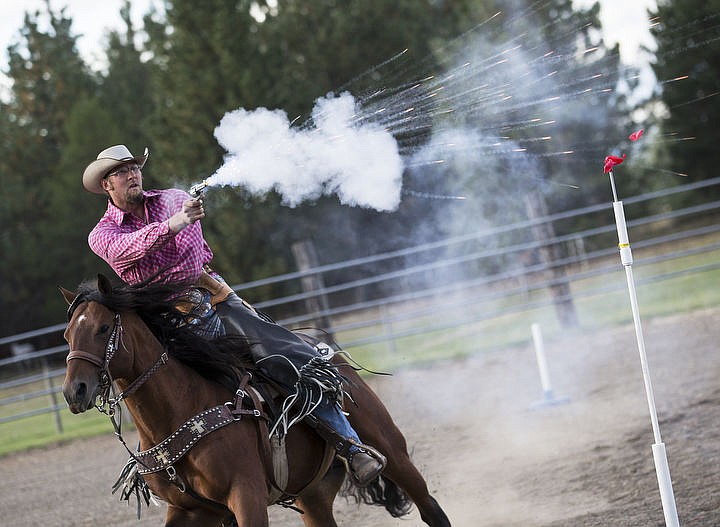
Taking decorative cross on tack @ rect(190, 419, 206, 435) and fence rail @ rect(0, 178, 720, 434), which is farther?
fence rail @ rect(0, 178, 720, 434)

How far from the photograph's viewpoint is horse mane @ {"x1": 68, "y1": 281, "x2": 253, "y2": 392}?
3.96 meters

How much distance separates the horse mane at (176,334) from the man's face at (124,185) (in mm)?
422

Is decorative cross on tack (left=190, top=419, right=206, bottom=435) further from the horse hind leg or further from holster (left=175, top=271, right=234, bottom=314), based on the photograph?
the horse hind leg

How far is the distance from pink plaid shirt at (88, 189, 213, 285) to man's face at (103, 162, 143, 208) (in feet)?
0.20

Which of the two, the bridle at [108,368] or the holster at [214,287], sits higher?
the holster at [214,287]

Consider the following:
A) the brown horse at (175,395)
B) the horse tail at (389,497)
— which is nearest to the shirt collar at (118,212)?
the brown horse at (175,395)

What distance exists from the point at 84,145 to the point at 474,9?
11.2 meters

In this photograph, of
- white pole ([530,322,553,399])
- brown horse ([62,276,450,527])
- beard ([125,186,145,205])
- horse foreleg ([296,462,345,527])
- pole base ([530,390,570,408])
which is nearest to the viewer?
brown horse ([62,276,450,527])

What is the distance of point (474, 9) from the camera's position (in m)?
23.1

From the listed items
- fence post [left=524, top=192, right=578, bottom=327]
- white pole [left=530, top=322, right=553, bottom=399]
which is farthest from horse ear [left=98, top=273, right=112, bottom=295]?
fence post [left=524, top=192, right=578, bottom=327]

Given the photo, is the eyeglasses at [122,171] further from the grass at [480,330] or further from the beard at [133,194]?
the grass at [480,330]

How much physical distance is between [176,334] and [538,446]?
4.28m

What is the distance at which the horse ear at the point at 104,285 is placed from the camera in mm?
3854

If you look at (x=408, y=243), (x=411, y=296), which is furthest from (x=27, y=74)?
(x=411, y=296)
